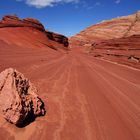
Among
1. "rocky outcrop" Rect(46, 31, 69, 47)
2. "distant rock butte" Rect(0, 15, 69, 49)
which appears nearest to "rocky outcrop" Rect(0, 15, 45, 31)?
"distant rock butte" Rect(0, 15, 69, 49)

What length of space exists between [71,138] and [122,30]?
7772 cm

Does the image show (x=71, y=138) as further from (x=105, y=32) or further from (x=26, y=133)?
(x=105, y=32)

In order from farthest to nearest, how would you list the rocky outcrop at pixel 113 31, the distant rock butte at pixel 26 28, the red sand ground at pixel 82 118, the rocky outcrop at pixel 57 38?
the rocky outcrop at pixel 113 31
the rocky outcrop at pixel 57 38
the distant rock butte at pixel 26 28
the red sand ground at pixel 82 118

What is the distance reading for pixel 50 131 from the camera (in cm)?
443

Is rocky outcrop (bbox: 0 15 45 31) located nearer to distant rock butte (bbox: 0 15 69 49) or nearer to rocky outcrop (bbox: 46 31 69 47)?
distant rock butte (bbox: 0 15 69 49)

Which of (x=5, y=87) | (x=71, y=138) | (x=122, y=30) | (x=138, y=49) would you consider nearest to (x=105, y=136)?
(x=71, y=138)

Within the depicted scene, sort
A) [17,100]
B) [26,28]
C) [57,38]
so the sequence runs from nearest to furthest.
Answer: [17,100]
[26,28]
[57,38]

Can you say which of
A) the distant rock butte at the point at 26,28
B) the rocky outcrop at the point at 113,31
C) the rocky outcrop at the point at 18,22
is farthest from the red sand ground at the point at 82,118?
the rocky outcrop at the point at 113,31

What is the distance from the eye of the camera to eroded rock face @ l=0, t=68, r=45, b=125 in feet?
14.6

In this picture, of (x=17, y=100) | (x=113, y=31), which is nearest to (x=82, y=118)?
(x=17, y=100)

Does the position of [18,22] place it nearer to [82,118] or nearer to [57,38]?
[57,38]

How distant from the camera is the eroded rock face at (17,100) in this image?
4.46 metres

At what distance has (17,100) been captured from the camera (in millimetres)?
4504

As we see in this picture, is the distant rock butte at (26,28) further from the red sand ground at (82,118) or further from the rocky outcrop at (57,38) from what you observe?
the red sand ground at (82,118)
